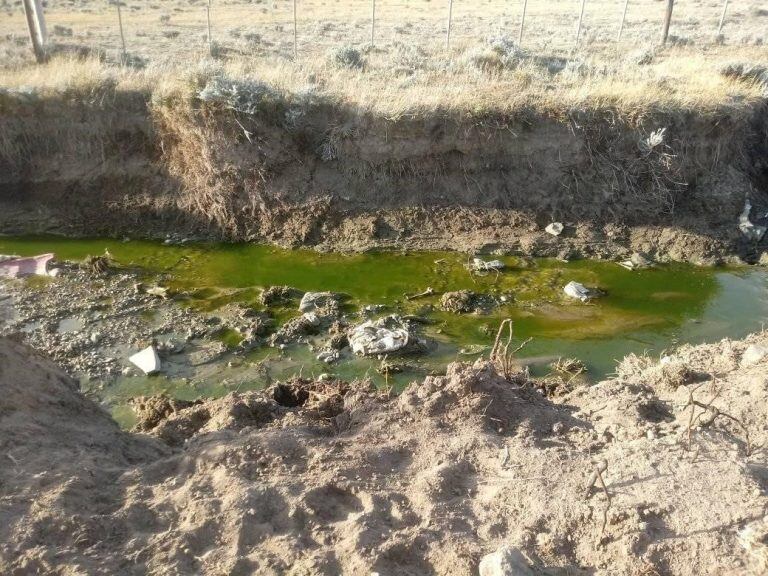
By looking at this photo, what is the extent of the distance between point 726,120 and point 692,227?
217 centimetres

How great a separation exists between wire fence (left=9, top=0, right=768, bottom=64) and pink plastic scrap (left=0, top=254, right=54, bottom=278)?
756 cm

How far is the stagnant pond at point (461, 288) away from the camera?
26.1ft

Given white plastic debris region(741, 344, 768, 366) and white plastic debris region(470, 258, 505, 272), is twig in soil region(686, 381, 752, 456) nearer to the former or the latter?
white plastic debris region(741, 344, 768, 366)

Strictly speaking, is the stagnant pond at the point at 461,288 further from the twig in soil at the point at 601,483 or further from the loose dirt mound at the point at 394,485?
the twig in soil at the point at 601,483

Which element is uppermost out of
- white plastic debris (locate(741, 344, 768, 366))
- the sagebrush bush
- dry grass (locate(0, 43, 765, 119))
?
the sagebrush bush

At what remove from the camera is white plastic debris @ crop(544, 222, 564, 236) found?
11.1 m

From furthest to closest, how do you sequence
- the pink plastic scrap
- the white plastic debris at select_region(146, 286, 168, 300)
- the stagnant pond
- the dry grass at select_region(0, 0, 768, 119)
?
1. the dry grass at select_region(0, 0, 768, 119)
2. the pink plastic scrap
3. the white plastic debris at select_region(146, 286, 168, 300)
4. the stagnant pond

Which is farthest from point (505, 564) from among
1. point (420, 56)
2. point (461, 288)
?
point (420, 56)

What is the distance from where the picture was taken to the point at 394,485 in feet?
14.3

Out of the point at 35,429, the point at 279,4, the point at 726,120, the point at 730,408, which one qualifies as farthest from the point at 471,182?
the point at 279,4

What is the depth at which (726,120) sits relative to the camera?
11266 millimetres

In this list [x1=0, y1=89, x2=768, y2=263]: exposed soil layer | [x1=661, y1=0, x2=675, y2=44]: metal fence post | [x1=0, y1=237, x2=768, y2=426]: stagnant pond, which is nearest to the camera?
[x1=0, y1=237, x2=768, y2=426]: stagnant pond

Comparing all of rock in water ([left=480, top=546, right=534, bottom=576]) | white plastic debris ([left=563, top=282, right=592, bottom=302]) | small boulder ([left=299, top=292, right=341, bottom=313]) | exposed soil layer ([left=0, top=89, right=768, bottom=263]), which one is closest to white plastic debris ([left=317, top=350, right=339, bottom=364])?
small boulder ([left=299, top=292, right=341, bottom=313])

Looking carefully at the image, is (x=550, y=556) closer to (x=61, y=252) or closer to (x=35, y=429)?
(x=35, y=429)
